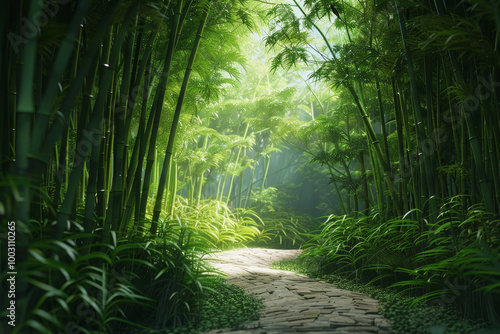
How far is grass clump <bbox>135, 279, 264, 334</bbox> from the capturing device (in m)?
1.49

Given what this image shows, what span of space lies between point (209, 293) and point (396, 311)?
0.96 meters

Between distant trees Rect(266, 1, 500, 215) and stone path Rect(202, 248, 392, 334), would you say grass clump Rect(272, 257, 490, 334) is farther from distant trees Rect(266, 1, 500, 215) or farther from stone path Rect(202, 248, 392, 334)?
distant trees Rect(266, 1, 500, 215)

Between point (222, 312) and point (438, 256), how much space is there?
1.19m

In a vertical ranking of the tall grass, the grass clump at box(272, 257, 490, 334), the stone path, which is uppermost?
the tall grass

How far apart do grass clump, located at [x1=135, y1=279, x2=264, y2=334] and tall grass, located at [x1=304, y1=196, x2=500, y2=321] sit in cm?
82

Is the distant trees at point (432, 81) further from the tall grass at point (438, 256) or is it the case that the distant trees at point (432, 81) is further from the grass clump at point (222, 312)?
the grass clump at point (222, 312)

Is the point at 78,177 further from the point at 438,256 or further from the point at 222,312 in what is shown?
the point at 438,256

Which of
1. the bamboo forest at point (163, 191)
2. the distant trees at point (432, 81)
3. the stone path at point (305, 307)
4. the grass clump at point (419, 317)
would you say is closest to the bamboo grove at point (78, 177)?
the bamboo forest at point (163, 191)

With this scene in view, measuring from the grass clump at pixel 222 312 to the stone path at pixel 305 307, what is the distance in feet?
0.18

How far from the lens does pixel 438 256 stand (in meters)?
1.88

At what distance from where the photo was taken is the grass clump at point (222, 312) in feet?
4.88

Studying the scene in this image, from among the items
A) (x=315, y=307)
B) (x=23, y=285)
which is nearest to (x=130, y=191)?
(x=23, y=285)

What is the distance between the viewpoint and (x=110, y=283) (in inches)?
55.9

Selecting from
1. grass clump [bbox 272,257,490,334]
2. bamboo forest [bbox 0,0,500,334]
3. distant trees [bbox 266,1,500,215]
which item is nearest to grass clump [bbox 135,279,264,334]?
bamboo forest [bbox 0,0,500,334]
